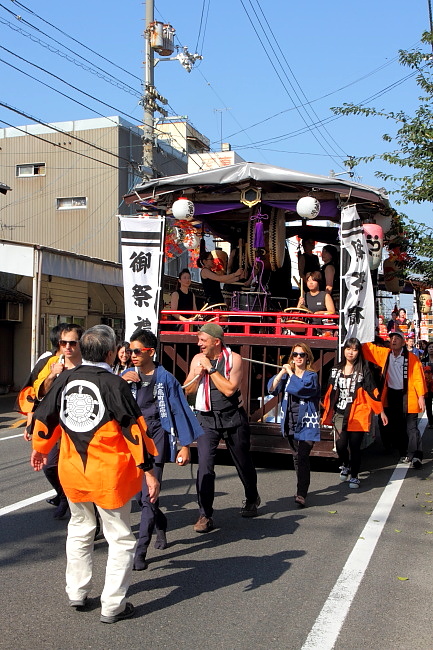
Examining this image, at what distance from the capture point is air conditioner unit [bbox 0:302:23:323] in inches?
729

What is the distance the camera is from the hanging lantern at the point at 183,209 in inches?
369

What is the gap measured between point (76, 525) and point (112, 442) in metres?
0.57

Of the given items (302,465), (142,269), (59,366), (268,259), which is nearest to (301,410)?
(302,465)

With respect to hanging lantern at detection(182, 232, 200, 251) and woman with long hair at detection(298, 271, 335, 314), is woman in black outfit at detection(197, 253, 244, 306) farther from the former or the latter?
woman with long hair at detection(298, 271, 335, 314)

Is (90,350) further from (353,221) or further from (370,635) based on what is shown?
(353,221)

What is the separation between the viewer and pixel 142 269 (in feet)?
30.9

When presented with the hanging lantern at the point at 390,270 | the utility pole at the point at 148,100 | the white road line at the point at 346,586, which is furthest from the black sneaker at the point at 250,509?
the utility pole at the point at 148,100

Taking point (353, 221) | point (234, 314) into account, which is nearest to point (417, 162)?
point (353, 221)

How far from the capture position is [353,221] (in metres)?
8.97

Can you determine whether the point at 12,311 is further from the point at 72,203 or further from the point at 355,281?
the point at 355,281

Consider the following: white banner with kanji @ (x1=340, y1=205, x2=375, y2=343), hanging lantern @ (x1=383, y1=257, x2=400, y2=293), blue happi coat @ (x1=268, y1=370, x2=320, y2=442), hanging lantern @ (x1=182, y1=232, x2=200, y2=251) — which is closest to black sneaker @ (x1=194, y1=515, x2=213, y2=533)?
blue happi coat @ (x1=268, y1=370, x2=320, y2=442)

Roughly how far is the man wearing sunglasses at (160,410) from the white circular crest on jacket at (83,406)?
1.27m

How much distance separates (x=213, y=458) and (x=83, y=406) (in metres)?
2.32

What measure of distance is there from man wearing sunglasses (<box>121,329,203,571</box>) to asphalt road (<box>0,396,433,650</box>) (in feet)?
2.36
